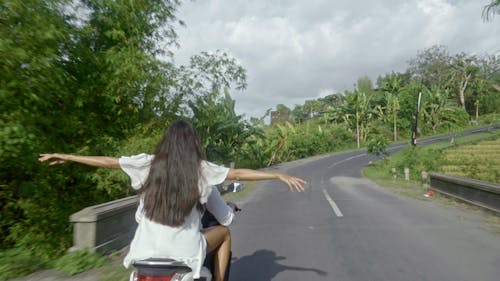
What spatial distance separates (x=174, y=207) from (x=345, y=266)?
140 inches

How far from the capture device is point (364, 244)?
23.4 ft

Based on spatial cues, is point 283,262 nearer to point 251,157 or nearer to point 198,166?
point 198,166

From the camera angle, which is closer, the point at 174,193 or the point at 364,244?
the point at 174,193

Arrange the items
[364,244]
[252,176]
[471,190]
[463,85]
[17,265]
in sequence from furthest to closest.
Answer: [463,85] → [471,190] → [364,244] → [17,265] → [252,176]

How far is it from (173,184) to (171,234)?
347 mm

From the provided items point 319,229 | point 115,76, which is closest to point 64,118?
point 115,76

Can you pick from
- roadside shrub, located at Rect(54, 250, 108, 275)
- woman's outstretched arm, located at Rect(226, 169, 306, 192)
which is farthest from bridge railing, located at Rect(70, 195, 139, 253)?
woman's outstretched arm, located at Rect(226, 169, 306, 192)

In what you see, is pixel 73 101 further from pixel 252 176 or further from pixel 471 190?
pixel 471 190

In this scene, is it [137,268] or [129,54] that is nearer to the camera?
[137,268]

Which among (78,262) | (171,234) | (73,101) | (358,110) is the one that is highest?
(358,110)

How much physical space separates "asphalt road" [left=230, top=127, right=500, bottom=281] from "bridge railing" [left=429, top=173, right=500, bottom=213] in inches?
20.8

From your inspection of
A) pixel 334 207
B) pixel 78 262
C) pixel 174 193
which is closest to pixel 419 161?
pixel 334 207

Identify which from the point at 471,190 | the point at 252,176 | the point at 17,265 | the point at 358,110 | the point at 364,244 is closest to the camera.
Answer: the point at 252,176

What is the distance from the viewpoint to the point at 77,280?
5027 mm
